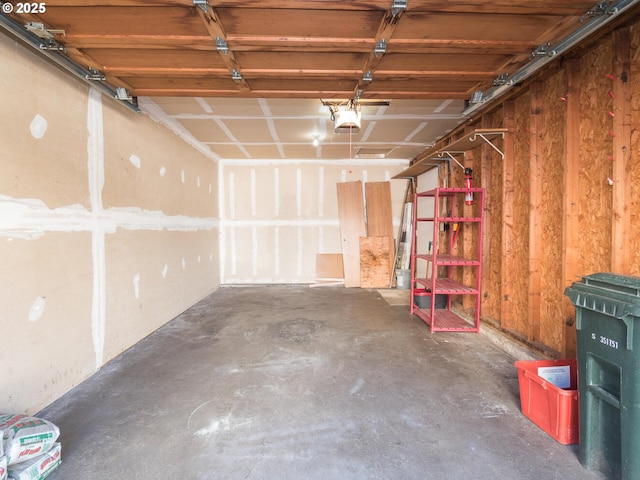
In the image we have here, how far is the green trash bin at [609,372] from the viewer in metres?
1.29

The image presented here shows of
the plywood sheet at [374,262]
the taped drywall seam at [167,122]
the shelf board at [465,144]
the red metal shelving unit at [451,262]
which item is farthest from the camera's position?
the plywood sheet at [374,262]

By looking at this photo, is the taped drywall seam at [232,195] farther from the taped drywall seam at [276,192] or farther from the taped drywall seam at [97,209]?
the taped drywall seam at [97,209]

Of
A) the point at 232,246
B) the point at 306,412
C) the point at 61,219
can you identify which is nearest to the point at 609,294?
the point at 306,412

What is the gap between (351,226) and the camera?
Result: 6.10 m

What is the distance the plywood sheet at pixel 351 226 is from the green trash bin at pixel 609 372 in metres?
4.51

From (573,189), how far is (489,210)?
119 cm

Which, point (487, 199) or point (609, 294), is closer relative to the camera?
point (609, 294)

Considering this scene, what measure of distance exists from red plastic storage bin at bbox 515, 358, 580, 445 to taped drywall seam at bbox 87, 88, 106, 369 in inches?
135

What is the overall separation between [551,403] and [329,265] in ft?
15.6

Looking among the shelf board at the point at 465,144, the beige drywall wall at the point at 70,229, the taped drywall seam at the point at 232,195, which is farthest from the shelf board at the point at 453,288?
the taped drywall seam at the point at 232,195

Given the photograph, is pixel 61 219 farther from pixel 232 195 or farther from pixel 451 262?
pixel 232 195

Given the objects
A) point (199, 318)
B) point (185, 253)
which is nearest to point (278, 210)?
point (185, 253)

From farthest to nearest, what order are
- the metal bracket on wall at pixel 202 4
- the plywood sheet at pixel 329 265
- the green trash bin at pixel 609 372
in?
the plywood sheet at pixel 329 265 < the metal bracket on wall at pixel 202 4 < the green trash bin at pixel 609 372

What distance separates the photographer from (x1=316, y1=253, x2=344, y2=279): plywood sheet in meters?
6.31
